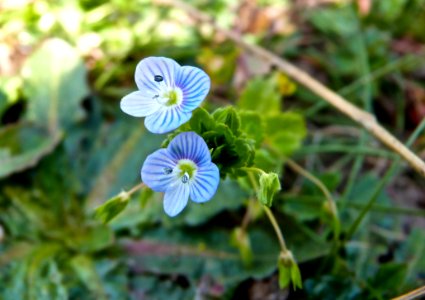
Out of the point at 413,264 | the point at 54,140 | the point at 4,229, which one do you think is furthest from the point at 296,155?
the point at 4,229

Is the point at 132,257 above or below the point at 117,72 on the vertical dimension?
below

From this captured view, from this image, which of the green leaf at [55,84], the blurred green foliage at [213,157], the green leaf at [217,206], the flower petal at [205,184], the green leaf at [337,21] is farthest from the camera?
the green leaf at [337,21]

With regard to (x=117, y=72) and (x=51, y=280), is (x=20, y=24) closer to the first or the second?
Result: (x=117, y=72)

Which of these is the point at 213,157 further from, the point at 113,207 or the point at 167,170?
the point at 113,207

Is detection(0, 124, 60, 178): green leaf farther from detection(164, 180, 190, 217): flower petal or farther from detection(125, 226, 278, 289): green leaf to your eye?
detection(164, 180, 190, 217): flower petal

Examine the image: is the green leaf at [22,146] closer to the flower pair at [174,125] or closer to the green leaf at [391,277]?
the flower pair at [174,125]

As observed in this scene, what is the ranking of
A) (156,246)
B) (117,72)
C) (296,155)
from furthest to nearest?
(117,72) < (296,155) < (156,246)

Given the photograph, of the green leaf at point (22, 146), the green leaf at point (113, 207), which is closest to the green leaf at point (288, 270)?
the green leaf at point (113, 207)

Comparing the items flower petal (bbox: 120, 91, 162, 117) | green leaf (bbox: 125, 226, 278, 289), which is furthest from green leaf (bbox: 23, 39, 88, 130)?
flower petal (bbox: 120, 91, 162, 117)
